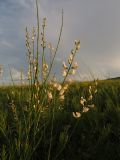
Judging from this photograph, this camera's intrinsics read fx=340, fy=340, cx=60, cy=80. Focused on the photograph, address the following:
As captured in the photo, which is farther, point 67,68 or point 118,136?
point 118,136

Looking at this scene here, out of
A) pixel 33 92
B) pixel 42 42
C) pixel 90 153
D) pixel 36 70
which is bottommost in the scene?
pixel 90 153

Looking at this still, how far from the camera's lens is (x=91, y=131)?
482 centimetres

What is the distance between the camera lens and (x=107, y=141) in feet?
15.5

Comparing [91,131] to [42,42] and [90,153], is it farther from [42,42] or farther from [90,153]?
[42,42]

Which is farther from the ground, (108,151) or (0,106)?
(0,106)

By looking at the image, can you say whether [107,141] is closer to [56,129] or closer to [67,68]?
[56,129]

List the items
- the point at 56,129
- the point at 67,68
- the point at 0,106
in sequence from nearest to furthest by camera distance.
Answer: the point at 67,68 → the point at 56,129 → the point at 0,106

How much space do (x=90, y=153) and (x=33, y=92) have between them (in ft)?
4.22

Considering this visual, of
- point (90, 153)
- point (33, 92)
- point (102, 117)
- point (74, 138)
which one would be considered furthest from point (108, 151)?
point (33, 92)

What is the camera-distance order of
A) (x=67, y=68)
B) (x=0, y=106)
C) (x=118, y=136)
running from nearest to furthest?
1. (x=67, y=68)
2. (x=118, y=136)
3. (x=0, y=106)

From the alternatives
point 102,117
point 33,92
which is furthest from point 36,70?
point 102,117

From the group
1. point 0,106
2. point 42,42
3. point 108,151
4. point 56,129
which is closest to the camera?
point 42,42

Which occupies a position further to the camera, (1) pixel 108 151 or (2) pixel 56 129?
(2) pixel 56 129

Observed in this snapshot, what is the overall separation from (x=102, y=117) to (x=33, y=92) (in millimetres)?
1899
